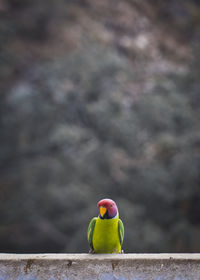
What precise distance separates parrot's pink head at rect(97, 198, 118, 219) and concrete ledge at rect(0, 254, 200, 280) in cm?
49

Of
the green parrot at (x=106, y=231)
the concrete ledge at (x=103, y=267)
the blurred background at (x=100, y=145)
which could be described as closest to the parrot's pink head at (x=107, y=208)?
the green parrot at (x=106, y=231)

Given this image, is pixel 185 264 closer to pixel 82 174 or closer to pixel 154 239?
pixel 154 239

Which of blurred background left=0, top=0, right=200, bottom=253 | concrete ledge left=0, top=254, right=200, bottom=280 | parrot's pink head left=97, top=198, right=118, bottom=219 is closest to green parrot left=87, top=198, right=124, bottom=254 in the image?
parrot's pink head left=97, top=198, right=118, bottom=219

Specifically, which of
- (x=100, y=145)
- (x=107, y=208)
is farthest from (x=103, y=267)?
(x=100, y=145)

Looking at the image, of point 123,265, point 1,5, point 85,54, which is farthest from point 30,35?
point 123,265

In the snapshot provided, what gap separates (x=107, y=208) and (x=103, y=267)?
1.70 ft

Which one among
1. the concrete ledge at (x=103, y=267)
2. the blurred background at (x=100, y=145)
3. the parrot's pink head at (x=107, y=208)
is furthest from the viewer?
the blurred background at (x=100, y=145)

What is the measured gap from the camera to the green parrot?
1875 mm

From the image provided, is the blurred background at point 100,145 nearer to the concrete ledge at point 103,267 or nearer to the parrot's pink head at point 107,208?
the parrot's pink head at point 107,208

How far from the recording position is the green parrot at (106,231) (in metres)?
1.88

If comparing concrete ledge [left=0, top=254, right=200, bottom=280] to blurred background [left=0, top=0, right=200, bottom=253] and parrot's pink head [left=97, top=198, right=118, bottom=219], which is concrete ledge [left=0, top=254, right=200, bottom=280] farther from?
blurred background [left=0, top=0, right=200, bottom=253]

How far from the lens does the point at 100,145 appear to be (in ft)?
20.8

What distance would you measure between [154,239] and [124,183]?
1130 mm

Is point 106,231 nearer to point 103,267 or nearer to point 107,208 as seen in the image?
point 107,208
